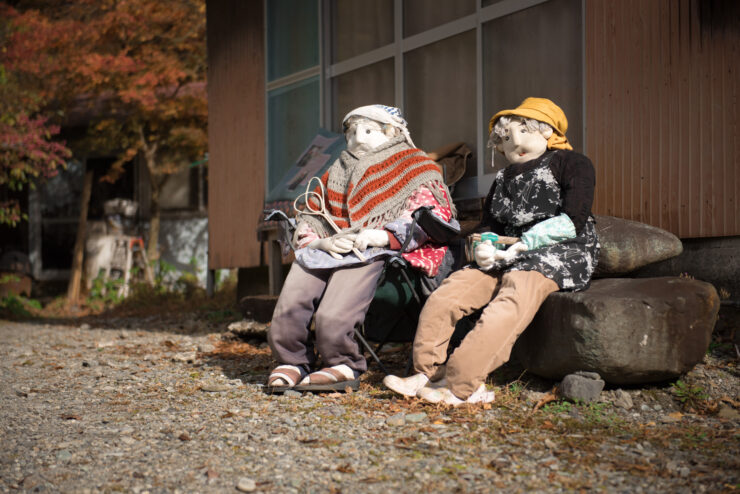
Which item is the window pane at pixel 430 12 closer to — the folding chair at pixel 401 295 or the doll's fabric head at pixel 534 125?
the doll's fabric head at pixel 534 125

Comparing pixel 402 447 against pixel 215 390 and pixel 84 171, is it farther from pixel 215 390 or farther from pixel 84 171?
pixel 84 171

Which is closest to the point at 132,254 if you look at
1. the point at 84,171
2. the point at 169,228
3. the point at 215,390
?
the point at 169,228

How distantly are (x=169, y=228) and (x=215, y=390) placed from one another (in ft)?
32.5

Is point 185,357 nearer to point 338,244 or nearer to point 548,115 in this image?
point 338,244

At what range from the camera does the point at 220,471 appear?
2436mm

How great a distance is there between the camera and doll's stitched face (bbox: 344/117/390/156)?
4.04 metres

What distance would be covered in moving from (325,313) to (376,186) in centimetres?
78

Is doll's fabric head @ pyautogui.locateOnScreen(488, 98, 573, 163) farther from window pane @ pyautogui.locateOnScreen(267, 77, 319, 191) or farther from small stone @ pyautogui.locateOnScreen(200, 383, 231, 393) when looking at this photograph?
window pane @ pyautogui.locateOnScreen(267, 77, 319, 191)

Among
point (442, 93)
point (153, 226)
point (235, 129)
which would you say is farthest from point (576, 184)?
point (153, 226)

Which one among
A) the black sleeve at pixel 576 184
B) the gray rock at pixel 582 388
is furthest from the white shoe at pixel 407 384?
the black sleeve at pixel 576 184

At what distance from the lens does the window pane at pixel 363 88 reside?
20.3ft

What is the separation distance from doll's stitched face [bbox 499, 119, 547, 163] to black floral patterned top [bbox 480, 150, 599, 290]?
41 mm

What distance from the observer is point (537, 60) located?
483cm

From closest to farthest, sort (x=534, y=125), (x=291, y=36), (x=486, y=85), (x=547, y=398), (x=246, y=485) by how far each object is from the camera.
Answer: (x=246, y=485) < (x=547, y=398) < (x=534, y=125) < (x=486, y=85) < (x=291, y=36)
